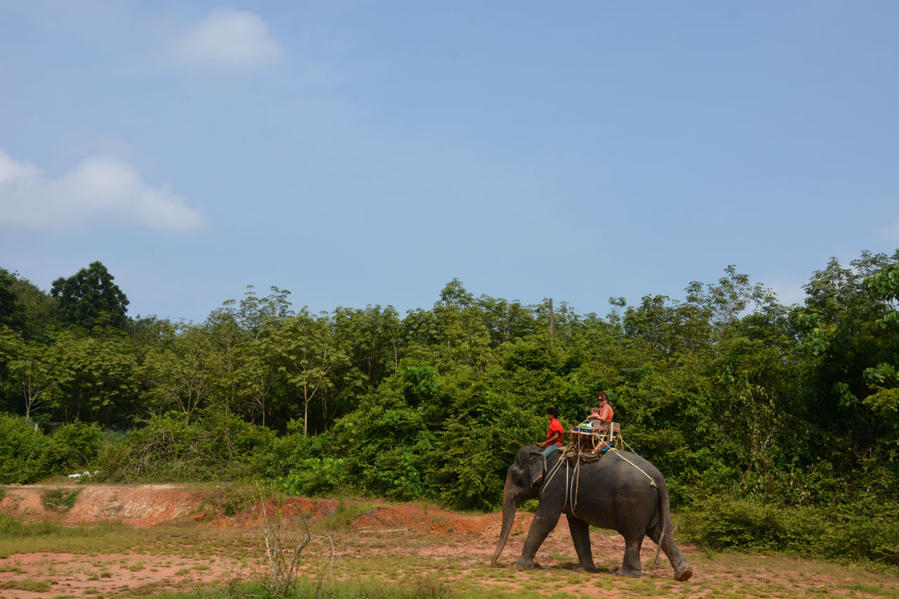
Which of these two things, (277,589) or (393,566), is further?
(393,566)

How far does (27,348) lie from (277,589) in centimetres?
3886

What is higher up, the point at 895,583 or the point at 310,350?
the point at 310,350

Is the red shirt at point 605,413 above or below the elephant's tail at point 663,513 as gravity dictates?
above

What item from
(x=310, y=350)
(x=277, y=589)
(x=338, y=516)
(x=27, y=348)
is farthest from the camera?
(x=27, y=348)

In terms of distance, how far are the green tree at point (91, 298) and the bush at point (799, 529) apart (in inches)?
2309

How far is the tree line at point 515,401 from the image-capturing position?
15172 millimetres

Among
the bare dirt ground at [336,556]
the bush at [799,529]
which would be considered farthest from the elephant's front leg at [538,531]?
the bush at [799,529]

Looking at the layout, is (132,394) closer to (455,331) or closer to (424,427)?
(455,331)

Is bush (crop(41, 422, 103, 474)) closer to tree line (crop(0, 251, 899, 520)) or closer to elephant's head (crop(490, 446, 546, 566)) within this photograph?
tree line (crop(0, 251, 899, 520))

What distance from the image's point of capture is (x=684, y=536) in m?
13.5

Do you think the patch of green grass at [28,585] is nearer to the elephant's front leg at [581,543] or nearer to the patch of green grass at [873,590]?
the elephant's front leg at [581,543]

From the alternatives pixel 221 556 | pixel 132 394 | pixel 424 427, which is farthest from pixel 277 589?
pixel 132 394

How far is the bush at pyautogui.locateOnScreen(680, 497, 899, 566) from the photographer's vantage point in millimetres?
11969

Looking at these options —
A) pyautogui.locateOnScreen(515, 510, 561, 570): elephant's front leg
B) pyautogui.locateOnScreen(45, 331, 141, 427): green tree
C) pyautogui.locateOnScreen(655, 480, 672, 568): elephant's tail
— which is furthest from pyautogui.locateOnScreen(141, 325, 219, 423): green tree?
pyautogui.locateOnScreen(655, 480, 672, 568): elephant's tail
